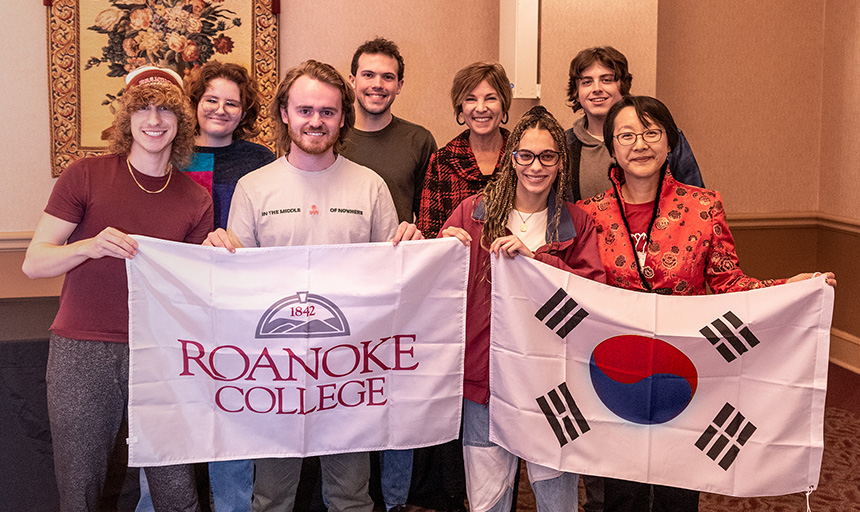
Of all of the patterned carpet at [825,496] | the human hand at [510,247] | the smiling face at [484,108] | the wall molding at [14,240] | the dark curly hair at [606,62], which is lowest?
the patterned carpet at [825,496]

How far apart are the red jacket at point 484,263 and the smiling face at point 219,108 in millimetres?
1041

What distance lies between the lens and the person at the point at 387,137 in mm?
2922

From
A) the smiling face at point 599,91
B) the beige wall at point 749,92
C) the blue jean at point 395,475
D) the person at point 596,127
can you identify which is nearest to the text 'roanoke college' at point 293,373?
the blue jean at point 395,475

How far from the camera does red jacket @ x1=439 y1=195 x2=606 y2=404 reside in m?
2.12

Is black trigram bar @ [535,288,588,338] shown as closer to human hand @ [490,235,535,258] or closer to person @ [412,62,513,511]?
human hand @ [490,235,535,258]

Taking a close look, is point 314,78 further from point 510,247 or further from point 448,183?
point 510,247

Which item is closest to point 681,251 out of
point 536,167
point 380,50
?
point 536,167

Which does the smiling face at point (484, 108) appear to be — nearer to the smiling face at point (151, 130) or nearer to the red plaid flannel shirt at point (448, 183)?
the red plaid flannel shirt at point (448, 183)

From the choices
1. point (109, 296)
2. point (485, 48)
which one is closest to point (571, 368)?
point (109, 296)

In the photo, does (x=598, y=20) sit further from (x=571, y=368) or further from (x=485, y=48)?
(x=571, y=368)

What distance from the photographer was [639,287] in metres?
2.15

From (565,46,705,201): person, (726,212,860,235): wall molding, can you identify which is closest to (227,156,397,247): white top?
(565,46,705,201): person

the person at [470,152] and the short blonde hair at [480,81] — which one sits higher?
the short blonde hair at [480,81]

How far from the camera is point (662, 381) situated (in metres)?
2.10
